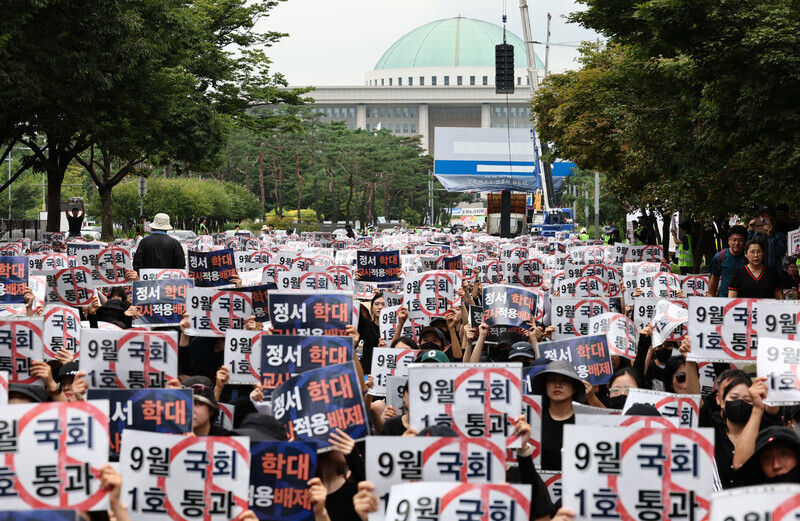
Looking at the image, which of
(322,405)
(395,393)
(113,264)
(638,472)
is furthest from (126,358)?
(113,264)

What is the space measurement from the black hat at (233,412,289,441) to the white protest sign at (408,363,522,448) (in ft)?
2.33

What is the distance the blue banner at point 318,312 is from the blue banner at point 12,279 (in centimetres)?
478

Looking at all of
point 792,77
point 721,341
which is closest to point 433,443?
point 721,341

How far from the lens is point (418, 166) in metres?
102

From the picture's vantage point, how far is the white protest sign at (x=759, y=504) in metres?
3.89

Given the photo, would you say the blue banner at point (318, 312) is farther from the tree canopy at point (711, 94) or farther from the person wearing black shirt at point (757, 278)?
the tree canopy at point (711, 94)

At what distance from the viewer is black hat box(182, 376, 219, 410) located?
6423 millimetres

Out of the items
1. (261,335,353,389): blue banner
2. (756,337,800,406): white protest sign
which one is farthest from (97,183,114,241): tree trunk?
(756,337,800,406): white protest sign

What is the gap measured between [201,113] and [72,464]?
91.9ft

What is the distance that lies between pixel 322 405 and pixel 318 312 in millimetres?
2561

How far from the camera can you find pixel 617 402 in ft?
25.5

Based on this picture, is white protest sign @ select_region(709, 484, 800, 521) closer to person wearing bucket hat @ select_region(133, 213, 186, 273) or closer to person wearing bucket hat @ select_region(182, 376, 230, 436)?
person wearing bucket hat @ select_region(182, 376, 230, 436)

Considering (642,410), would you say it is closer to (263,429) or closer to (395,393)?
(395,393)

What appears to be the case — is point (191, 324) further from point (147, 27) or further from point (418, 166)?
point (418, 166)
